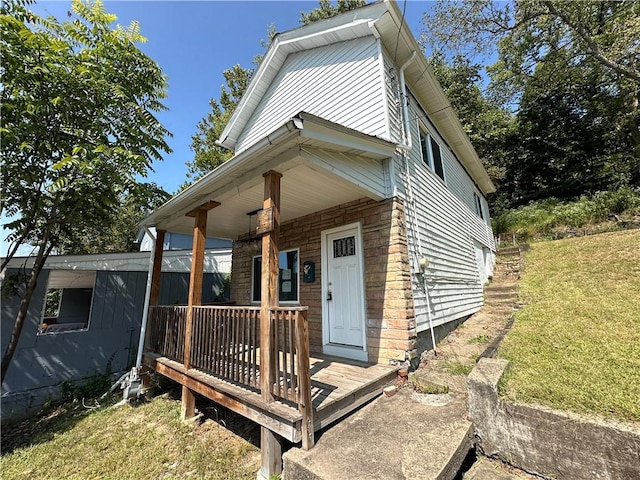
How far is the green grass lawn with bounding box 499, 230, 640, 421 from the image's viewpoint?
2664 millimetres

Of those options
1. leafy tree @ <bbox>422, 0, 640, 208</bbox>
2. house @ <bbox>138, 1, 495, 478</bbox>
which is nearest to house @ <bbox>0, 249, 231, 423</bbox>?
house @ <bbox>138, 1, 495, 478</bbox>

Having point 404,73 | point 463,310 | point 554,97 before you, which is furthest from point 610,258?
point 554,97

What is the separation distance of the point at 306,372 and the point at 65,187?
5294mm

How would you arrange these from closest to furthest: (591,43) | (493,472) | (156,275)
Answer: (493,472) < (156,275) < (591,43)

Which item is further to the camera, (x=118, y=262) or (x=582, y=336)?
(x=118, y=262)

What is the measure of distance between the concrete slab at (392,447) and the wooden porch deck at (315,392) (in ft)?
0.57

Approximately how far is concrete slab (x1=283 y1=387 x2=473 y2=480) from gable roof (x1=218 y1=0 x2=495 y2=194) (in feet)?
20.6

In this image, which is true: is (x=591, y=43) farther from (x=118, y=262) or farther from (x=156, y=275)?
(x=118, y=262)

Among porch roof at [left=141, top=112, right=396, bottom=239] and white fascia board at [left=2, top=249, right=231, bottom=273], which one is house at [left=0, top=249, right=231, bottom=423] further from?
porch roof at [left=141, top=112, right=396, bottom=239]

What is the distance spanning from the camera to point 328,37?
20.3ft

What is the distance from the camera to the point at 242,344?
11.2ft

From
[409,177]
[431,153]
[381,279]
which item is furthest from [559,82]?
[381,279]

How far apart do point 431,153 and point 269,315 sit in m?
6.11

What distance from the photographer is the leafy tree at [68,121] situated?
4219 millimetres
